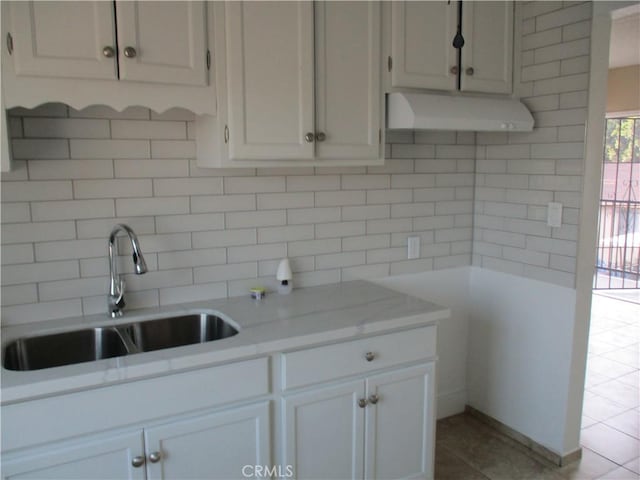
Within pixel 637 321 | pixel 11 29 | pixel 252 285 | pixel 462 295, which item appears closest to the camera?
pixel 11 29

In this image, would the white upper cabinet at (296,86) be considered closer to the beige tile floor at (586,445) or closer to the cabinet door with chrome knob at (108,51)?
the cabinet door with chrome knob at (108,51)

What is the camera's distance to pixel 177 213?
221 cm

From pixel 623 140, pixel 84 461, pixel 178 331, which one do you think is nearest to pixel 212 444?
pixel 84 461

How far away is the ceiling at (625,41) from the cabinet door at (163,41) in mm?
2891

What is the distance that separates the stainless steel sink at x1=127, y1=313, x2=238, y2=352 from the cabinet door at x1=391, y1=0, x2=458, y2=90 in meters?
1.27

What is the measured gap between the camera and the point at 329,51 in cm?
212

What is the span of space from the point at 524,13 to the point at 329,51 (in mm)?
1141

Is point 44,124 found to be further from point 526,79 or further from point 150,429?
point 526,79

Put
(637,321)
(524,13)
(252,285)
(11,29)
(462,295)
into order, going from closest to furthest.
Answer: (11,29) → (252,285) → (524,13) → (462,295) → (637,321)

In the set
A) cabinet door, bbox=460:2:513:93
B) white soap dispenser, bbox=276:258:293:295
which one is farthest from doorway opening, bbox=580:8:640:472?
white soap dispenser, bbox=276:258:293:295

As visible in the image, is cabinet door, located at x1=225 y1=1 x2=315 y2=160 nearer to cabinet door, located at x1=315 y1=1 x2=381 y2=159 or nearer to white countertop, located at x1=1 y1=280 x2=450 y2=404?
cabinet door, located at x1=315 y1=1 x2=381 y2=159

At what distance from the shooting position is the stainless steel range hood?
Answer: 7.36 ft

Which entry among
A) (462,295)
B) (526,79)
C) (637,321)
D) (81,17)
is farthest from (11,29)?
Result: (637,321)

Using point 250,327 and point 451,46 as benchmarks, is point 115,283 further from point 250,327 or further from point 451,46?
point 451,46
